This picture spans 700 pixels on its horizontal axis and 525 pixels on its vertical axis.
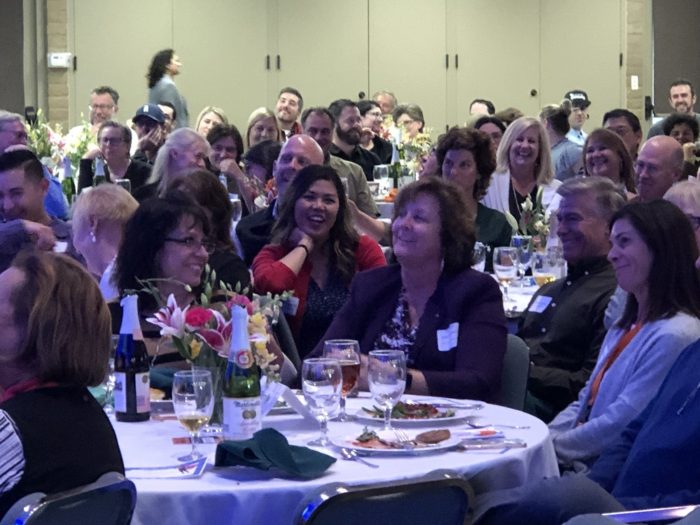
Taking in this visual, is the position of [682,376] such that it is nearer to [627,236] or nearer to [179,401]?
[627,236]

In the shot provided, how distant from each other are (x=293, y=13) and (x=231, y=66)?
3.27 ft

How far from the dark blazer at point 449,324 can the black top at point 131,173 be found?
4361 mm

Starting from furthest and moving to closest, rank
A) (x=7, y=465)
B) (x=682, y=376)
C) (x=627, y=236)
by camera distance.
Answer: (x=627, y=236)
(x=682, y=376)
(x=7, y=465)

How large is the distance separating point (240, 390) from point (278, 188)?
3.62 metres

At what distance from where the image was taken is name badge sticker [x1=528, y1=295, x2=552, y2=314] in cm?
465

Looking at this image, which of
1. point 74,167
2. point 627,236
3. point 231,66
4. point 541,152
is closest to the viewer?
point 627,236

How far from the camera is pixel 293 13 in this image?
14.8 meters

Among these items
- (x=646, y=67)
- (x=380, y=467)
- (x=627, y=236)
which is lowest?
(x=380, y=467)

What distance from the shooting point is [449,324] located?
4.04 metres

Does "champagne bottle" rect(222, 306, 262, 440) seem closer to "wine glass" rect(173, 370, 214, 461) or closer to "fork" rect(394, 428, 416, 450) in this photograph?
"wine glass" rect(173, 370, 214, 461)

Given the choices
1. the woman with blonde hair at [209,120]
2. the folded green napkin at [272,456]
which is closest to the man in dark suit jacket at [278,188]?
the folded green napkin at [272,456]

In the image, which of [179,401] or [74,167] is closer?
[179,401]

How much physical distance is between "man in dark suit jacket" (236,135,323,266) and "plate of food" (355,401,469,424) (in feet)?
8.38

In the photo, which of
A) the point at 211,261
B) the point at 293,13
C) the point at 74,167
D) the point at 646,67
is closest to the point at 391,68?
the point at 293,13
